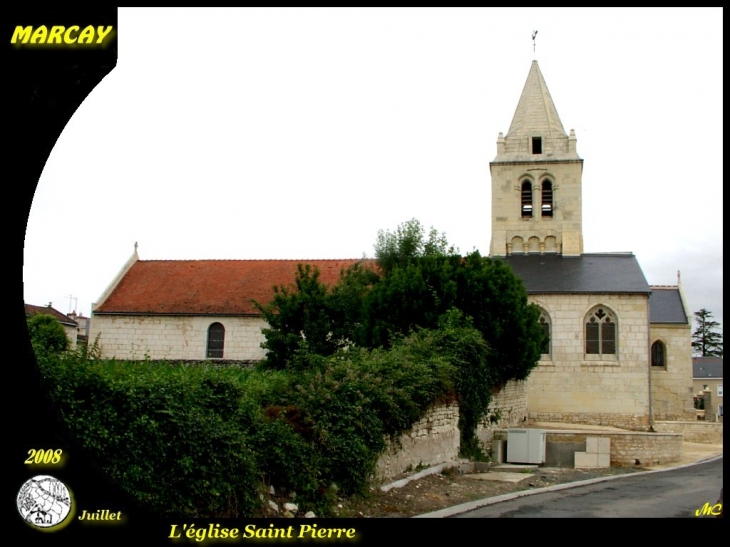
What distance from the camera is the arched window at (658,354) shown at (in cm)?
3469

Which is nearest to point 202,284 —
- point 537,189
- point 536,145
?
point 537,189

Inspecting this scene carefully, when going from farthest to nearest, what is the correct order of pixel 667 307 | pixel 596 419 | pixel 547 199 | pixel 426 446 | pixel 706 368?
pixel 706 368, pixel 667 307, pixel 547 199, pixel 596 419, pixel 426 446

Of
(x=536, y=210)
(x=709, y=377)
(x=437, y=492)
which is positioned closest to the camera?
(x=437, y=492)

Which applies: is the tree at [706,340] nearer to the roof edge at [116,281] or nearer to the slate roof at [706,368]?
the slate roof at [706,368]

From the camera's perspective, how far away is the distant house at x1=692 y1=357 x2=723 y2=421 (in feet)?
154

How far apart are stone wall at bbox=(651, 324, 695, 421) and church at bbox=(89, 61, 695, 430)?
0.05 metres

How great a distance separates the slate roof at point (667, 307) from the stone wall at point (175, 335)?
67.4ft

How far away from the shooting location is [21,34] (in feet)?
18.4

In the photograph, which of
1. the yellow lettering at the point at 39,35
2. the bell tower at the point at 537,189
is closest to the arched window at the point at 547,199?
the bell tower at the point at 537,189

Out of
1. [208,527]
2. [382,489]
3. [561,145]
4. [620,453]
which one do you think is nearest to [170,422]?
[208,527]

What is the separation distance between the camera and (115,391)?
7449 mm

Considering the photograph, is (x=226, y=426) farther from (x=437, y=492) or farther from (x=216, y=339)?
(x=216, y=339)

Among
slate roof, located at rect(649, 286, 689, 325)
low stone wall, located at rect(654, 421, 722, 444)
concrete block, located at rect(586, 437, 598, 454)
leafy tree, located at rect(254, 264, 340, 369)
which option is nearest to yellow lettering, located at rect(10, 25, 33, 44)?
concrete block, located at rect(586, 437, 598, 454)

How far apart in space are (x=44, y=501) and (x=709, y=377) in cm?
5129
